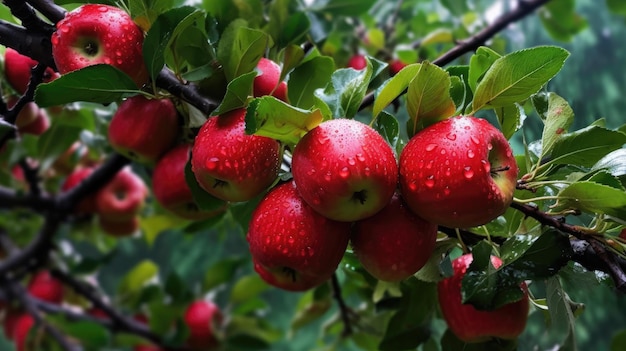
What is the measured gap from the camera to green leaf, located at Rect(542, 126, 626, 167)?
0.41 metres

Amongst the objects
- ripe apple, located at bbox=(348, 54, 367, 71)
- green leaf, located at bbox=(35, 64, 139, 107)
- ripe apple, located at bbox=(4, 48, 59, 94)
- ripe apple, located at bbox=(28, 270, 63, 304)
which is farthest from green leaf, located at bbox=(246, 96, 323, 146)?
ripe apple, located at bbox=(28, 270, 63, 304)

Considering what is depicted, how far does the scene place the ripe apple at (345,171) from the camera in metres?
0.36

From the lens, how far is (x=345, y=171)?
0.36 m

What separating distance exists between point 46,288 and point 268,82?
0.85 meters

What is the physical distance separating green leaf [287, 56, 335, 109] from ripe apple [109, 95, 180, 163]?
4.7 inches

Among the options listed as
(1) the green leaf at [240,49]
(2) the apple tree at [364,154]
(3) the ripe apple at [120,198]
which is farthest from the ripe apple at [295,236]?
(3) the ripe apple at [120,198]

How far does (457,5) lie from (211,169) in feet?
2.56

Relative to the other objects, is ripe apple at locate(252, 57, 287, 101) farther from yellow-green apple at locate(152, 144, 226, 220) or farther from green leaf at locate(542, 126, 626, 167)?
green leaf at locate(542, 126, 626, 167)

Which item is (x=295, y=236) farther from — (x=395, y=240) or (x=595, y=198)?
(x=595, y=198)

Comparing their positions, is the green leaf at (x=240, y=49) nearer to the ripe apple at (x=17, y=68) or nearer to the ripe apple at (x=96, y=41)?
the ripe apple at (x=96, y=41)

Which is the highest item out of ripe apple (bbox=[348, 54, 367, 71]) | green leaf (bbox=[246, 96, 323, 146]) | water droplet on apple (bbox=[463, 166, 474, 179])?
green leaf (bbox=[246, 96, 323, 146])

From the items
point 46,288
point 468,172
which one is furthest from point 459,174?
point 46,288

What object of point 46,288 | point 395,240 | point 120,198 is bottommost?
point 46,288

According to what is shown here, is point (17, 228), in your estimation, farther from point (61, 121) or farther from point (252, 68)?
point (252, 68)
